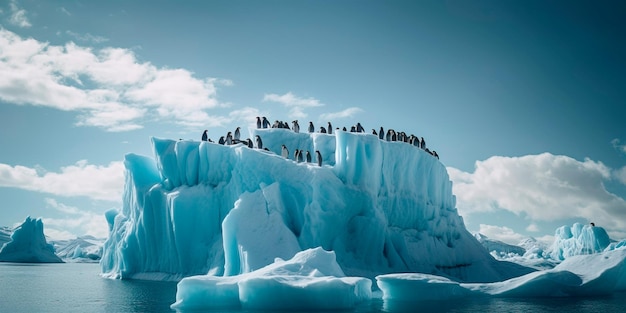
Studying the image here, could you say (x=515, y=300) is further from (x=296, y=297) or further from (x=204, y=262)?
(x=204, y=262)

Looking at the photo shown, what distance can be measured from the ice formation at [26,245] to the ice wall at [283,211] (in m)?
34.8

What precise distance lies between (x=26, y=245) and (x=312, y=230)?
50.8 meters

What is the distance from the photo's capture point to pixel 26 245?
60.5 m

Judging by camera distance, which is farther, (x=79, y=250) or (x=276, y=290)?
(x=79, y=250)

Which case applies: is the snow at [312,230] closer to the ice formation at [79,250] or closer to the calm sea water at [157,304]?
the calm sea water at [157,304]

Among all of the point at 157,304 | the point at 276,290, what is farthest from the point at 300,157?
Result: the point at 276,290

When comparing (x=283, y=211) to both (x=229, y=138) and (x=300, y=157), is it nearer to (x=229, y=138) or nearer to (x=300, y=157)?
(x=300, y=157)

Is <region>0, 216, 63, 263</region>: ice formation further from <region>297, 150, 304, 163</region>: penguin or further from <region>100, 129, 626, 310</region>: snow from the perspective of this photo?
<region>297, 150, 304, 163</region>: penguin

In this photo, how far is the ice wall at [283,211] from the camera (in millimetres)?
22578

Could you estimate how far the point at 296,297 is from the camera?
14305 mm

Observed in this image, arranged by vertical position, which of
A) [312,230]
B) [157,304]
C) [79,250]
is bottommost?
[157,304]

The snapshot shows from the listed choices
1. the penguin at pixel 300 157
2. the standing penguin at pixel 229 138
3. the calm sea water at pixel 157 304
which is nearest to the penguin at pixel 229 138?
the standing penguin at pixel 229 138

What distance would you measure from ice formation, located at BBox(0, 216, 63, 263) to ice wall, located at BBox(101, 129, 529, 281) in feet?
114

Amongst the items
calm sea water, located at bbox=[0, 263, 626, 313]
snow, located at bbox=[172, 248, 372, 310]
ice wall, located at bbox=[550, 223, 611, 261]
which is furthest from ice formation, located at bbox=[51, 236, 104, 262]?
snow, located at bbox=[172, 248, 372, 310]
